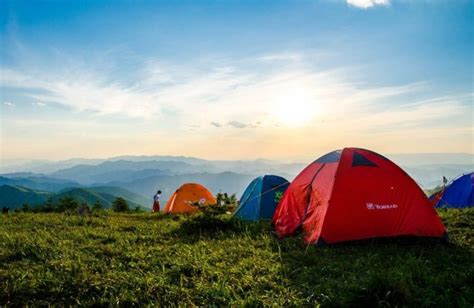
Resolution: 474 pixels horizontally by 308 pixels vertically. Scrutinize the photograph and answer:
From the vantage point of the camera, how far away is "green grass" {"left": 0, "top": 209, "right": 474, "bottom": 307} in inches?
216

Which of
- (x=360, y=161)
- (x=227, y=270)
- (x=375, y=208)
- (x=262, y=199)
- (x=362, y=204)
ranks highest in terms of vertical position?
(x=360, y=161)

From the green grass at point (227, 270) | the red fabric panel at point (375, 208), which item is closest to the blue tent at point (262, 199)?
the green grass at point (227, 270)

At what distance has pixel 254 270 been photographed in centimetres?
694

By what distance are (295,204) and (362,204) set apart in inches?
91.3

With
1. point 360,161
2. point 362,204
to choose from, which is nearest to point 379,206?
point 362,204

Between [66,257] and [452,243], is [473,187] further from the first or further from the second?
[66,257]

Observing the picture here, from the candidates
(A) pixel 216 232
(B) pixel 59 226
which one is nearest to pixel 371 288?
(A) pixel 216 232

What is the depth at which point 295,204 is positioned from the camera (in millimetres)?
10984

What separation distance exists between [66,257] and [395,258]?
7.61 m

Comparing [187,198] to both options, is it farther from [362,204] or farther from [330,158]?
[362,204]

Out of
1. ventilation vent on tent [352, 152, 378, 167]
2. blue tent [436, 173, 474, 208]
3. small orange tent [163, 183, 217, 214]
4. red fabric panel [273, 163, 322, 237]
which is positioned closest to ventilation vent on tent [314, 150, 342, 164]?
red fabric panel [273, 163, 322, 237]

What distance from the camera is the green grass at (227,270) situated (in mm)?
5484

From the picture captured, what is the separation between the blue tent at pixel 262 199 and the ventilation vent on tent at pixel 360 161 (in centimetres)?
497

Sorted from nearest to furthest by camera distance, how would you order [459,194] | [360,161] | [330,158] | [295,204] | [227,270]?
[227,270] < [360,161] < [330,158] < [295,204] < [459,194]
